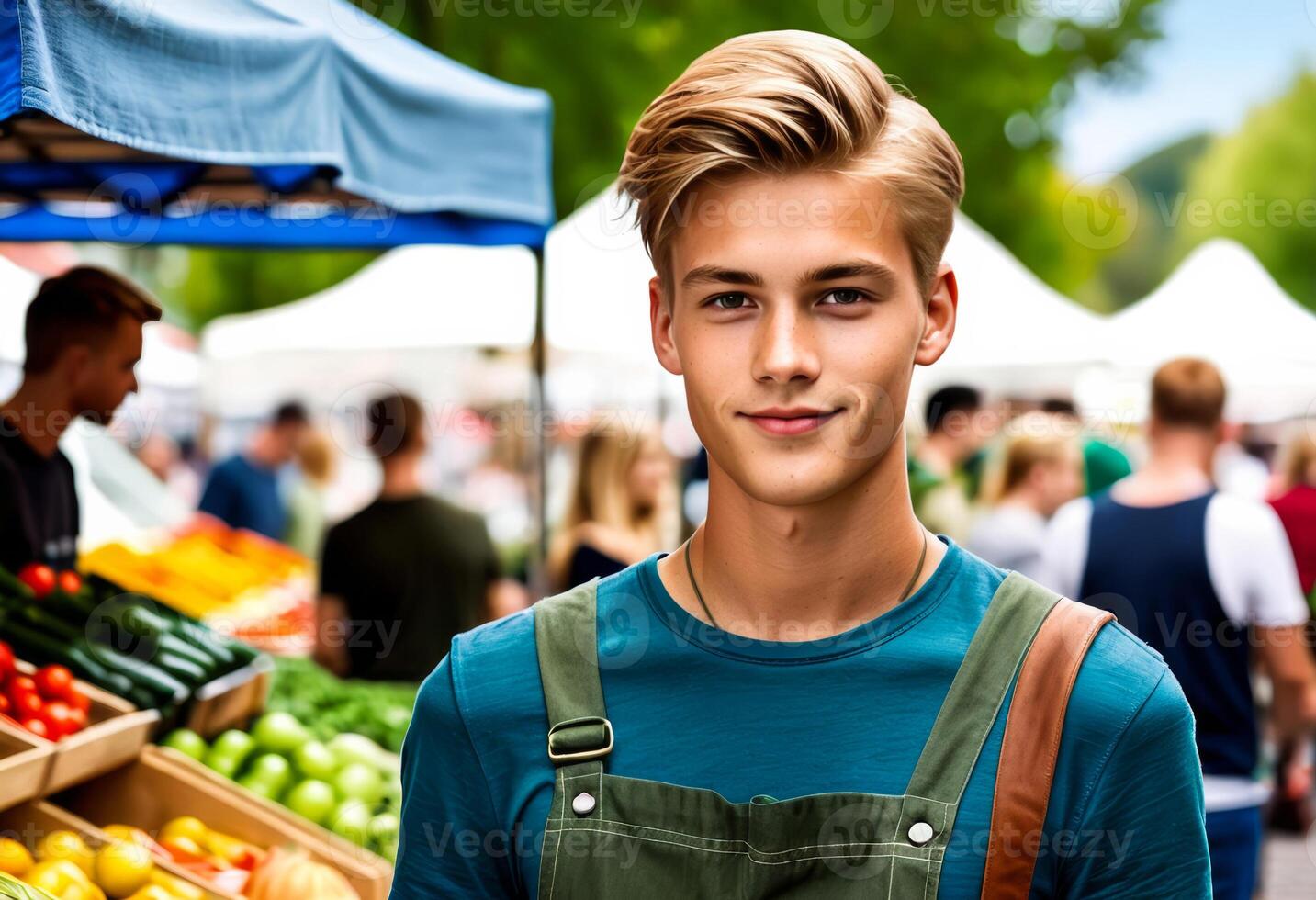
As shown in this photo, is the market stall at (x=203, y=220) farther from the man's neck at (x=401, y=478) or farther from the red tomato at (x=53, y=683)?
the man's neck at (x=401, y=478)

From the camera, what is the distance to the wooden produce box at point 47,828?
3.12 m

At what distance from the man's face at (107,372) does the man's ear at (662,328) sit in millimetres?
2281

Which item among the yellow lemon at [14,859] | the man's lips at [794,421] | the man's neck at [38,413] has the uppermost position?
the man's lips at [794,421]

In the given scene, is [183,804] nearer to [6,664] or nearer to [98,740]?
[98,740]

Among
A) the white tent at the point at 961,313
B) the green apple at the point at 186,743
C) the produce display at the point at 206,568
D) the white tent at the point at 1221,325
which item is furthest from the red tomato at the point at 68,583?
the white tent at the point at 1221,325

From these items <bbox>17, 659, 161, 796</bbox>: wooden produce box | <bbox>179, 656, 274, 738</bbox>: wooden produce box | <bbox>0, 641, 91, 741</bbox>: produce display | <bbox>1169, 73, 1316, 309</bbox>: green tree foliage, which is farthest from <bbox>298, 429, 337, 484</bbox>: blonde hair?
<bbox>1169, 73, 1316, 309</bbox>: green tree foliage

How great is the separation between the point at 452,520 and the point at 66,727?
2.74 metres

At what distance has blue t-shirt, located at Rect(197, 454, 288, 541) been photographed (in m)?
9.22

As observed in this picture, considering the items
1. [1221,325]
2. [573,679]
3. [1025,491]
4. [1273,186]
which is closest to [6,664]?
[573,679]

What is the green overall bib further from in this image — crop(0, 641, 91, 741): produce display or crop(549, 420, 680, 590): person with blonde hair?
crop(549, 420, 680, 590): person with blonde hair

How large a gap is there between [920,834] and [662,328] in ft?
2.31

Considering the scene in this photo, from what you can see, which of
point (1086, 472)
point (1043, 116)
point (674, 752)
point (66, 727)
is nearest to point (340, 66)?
point (66, 727)

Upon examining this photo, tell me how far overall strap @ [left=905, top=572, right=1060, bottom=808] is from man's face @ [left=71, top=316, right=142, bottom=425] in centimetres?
272

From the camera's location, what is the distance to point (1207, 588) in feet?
13.7
